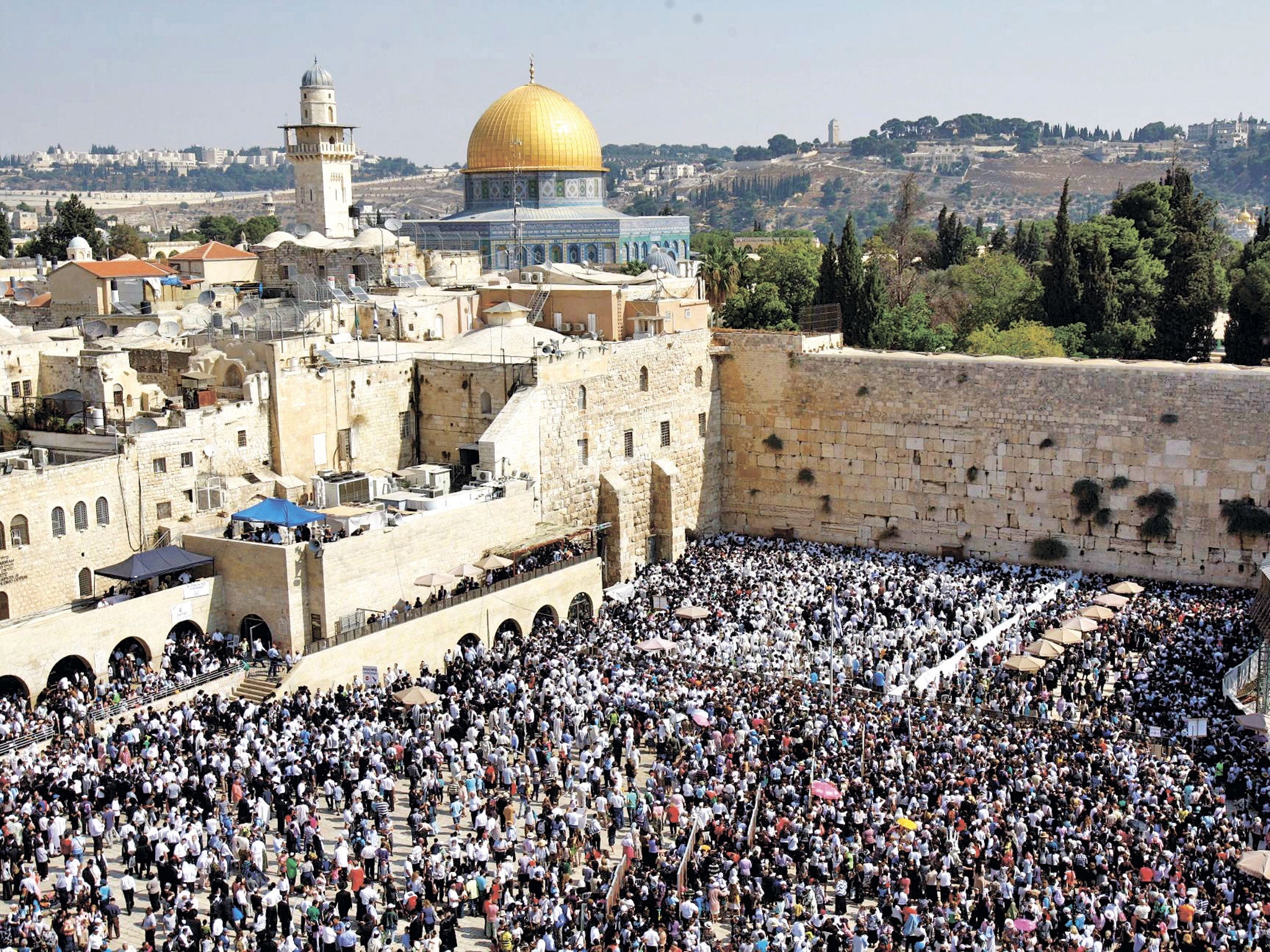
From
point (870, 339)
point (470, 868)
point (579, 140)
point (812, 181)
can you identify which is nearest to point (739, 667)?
point (470, 868)

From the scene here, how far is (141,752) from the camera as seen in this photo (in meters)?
18.3

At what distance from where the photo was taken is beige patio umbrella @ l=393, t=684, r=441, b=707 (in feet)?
67.0

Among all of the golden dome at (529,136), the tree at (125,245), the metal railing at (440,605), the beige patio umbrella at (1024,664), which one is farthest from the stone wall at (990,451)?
the tree at (125,245)

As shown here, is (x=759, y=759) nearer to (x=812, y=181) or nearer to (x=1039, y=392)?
(x=1039, y=392)

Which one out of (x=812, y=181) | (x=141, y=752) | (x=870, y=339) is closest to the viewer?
(x=141, y=752)

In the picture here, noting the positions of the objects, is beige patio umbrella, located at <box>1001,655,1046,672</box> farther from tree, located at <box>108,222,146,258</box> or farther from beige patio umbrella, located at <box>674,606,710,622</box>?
tree, located at <box>108,222,146,258</box>

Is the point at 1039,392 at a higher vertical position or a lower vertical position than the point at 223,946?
higher

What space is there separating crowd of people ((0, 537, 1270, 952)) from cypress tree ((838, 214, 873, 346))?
17867mm

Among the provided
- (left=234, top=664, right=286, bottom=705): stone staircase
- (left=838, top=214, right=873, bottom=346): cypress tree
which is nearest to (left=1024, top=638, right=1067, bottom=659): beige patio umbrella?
(left=234, top=664, right=286, bottom=705): stone staircase

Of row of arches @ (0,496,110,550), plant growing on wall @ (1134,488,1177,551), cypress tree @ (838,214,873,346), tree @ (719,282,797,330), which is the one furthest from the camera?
tree @ (719,282,797,330)

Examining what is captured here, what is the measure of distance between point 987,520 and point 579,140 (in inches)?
1067

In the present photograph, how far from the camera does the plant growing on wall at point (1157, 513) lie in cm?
2842

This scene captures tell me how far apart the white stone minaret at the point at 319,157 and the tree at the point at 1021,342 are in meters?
25.2

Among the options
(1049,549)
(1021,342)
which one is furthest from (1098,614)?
(1021,342)
